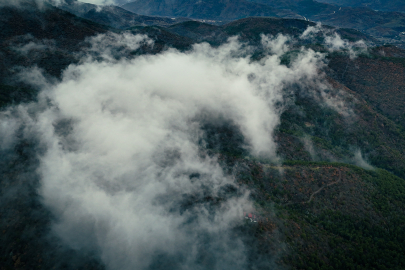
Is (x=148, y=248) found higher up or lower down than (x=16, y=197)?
lower down

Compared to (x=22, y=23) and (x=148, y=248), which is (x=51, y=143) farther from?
(x=22, y=23)

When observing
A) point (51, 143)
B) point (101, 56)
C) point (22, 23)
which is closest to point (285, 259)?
point (51, 143)

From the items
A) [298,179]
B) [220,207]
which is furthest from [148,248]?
[298,179]

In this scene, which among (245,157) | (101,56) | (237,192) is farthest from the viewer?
(101,56)

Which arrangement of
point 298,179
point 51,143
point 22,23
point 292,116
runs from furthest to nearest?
point 292,116 < point 22,23 < point 298,179 < point 51,143

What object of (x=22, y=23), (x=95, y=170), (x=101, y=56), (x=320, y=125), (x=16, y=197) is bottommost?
(x=320, y=125)

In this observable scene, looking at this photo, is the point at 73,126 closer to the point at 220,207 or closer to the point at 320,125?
the point at 220,207

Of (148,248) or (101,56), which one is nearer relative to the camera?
(148,248)

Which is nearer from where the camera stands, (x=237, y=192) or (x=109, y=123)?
(x=237, y=192)

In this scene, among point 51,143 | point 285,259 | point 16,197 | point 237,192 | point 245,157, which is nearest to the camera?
point 16,197

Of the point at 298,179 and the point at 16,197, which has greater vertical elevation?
the point at 16,197
